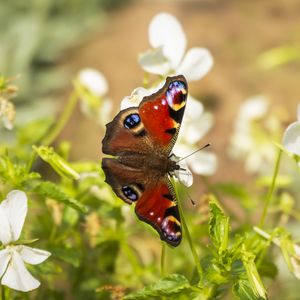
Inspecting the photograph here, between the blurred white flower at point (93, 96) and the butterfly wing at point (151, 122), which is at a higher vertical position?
the blurred white flower at point (93, 96)

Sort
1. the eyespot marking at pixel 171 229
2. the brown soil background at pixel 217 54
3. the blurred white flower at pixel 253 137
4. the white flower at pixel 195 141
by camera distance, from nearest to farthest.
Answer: the eyespot marking at pixel 171 229
the white flower at pixel 195 141
the blurred white flower at pixel 253 137
the brown soil background at pixel 217 54

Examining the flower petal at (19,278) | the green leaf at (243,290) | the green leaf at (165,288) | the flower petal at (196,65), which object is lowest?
the green leaf at (243,290)

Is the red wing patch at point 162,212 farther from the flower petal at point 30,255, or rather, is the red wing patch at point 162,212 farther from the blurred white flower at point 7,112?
the blurred white flower at point 7,112

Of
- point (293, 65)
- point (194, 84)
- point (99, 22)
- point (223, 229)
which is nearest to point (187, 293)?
point (223, 229)

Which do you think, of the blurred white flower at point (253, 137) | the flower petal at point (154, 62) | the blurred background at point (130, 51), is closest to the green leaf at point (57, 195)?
the flower petal at point (154, 62)

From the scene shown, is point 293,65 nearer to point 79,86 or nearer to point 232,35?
point 232,35

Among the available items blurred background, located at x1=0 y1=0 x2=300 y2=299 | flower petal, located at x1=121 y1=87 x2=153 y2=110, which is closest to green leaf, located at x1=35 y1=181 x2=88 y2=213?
flower petal, located at x1=121 y1=87 x2=153 y2=110

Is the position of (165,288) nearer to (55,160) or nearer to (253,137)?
(55,160)

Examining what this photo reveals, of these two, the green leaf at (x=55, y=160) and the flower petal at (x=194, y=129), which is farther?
the flower petal at (x=194, y=129)
